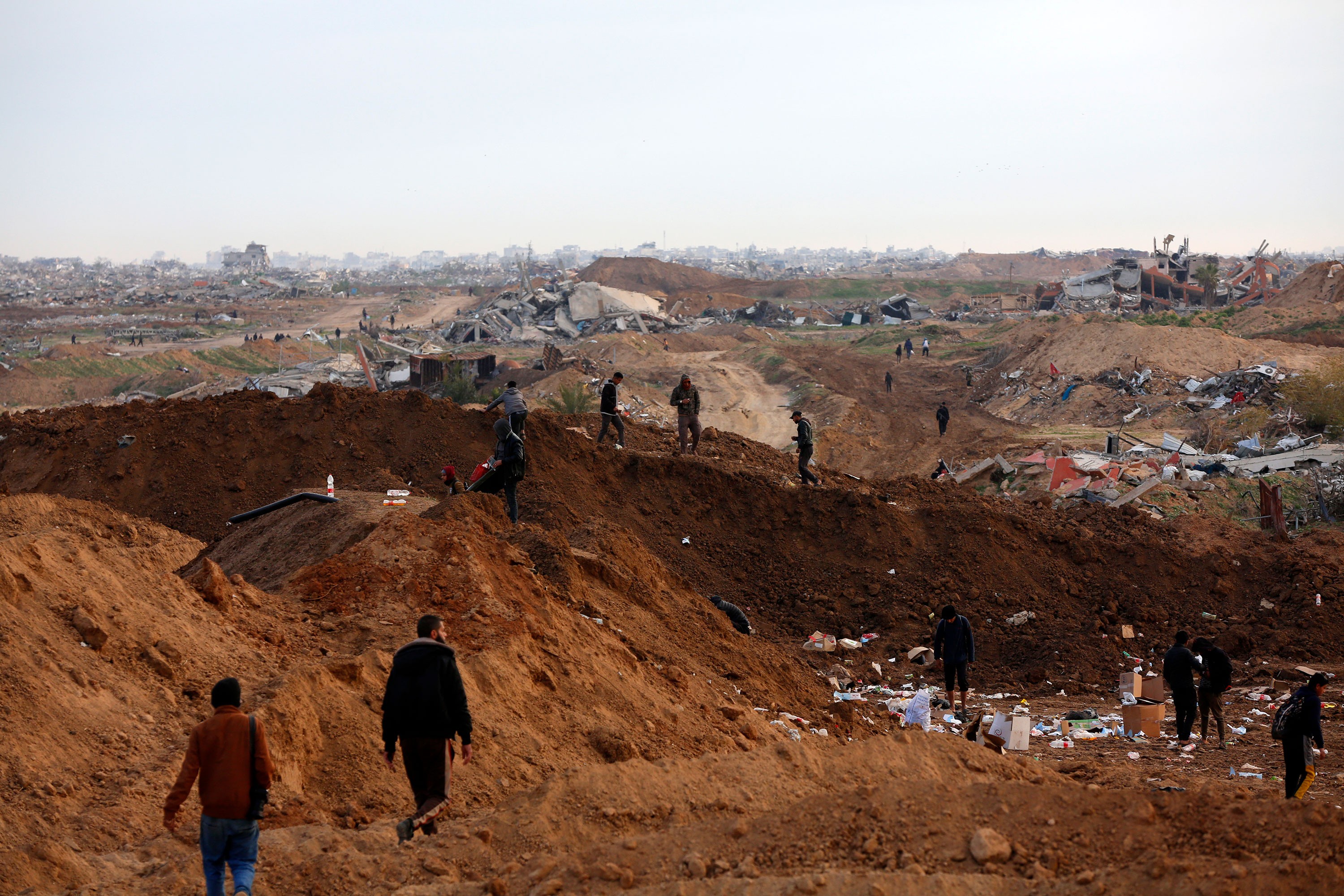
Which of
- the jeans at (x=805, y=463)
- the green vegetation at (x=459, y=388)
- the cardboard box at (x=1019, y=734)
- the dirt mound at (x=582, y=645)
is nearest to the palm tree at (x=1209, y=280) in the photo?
the green vegetation at (x=459, y=388)

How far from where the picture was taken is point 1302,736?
6.36m

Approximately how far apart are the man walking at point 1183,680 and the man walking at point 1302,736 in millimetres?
2054

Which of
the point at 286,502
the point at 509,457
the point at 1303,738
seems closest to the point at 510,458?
the point at 509,457

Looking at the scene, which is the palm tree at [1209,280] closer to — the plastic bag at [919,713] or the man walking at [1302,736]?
the plastic bag at [919,713]

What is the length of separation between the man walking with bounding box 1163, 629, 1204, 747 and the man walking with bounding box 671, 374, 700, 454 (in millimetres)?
7290

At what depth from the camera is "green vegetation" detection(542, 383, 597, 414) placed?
25.5 meters

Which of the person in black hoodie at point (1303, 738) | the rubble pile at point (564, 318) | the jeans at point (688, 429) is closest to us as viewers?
the person in black hoodie at point (1303, 738)

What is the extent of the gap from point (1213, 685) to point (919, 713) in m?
2.41

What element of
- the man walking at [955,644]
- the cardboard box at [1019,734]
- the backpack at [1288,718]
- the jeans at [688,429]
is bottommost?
the cardboard box at [1019,734]

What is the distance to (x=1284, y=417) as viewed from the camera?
20.6 m

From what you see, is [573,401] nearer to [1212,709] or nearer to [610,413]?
[610,413]

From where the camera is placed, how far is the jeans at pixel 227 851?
162 inches

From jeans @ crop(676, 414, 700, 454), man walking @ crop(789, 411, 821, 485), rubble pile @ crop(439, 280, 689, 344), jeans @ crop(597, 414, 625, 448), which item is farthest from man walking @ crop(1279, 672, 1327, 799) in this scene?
rubble pile @ crop(439, 280, 689, 344)

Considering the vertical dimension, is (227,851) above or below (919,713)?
above
